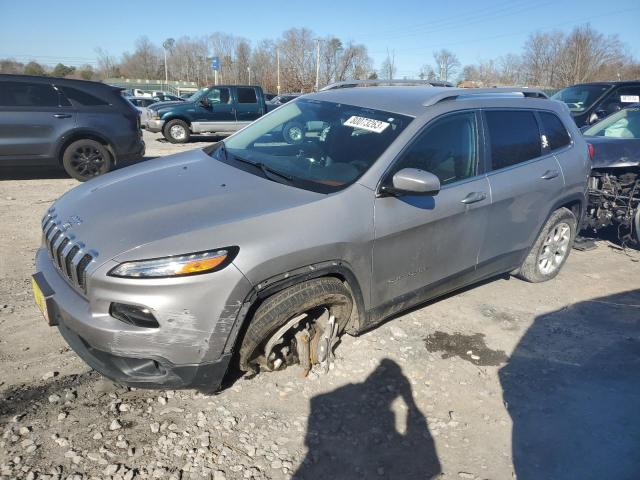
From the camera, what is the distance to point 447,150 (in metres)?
3.55

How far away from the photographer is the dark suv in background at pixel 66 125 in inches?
316

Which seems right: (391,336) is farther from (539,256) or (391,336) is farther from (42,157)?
(42,157)

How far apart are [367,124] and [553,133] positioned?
6.75 feet

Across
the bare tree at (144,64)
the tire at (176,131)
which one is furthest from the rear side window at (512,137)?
the bare tree at (144,64)

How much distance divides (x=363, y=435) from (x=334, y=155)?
69.3 inches

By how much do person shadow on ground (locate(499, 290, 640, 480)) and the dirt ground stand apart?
0.01 metres

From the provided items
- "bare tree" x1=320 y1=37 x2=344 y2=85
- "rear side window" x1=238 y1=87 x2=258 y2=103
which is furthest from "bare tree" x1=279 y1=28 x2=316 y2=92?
"rear side window" x1=238 y1=87 x2=258 y2=103

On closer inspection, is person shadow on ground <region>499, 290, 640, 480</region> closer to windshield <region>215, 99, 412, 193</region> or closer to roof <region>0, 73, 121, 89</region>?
windshield <region>215, 99, 412, 193</region>

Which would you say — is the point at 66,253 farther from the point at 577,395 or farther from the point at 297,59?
the point at 297,59

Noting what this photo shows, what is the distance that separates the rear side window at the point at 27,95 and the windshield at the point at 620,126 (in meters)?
8.33

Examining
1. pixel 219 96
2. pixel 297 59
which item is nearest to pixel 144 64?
pixel 297 59

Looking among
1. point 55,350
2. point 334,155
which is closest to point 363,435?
point 334,155

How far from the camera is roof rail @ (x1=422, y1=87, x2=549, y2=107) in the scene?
11.6 feet

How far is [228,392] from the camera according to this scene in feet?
9.91
